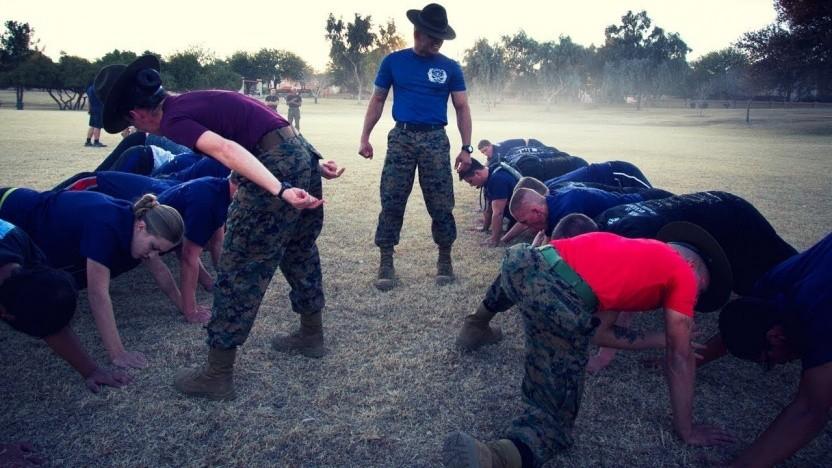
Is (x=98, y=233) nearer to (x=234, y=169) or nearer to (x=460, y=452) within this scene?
(x=234, y=169)

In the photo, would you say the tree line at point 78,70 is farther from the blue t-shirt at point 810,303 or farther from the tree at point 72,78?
the blue t-shirt at point 810,303

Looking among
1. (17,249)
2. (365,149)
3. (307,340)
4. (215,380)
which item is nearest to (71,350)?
(17,249)

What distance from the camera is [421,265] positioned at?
4910 mm

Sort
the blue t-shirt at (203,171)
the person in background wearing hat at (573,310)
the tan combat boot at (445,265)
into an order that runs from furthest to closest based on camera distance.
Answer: the blue t-shirt at (203,171)
the tan combat boot at (445,265)
the person in background wearing hat at (573,310)

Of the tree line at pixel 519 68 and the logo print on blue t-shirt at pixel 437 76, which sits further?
the tree line at pixel 519 68

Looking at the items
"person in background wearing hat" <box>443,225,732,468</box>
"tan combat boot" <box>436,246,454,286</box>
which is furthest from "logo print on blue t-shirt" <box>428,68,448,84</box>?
"person in background wearing hat" <box>443,225,732,468</box>

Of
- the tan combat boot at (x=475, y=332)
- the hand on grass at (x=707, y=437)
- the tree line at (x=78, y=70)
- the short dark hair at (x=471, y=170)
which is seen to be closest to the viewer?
the hand on grass at (x=707, y=437)

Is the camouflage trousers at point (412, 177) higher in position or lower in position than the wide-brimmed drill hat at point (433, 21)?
lower

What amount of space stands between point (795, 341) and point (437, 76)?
3.14m

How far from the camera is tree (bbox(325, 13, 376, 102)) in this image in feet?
232

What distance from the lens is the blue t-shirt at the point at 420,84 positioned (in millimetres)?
4383

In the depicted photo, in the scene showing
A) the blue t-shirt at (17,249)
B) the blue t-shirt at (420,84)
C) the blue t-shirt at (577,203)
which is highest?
the blue t-shirt at (420,84)

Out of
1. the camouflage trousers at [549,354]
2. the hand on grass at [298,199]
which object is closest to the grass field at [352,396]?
the camouflage trousers at [549,354]

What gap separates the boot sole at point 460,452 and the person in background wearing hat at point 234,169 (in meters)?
1.13
